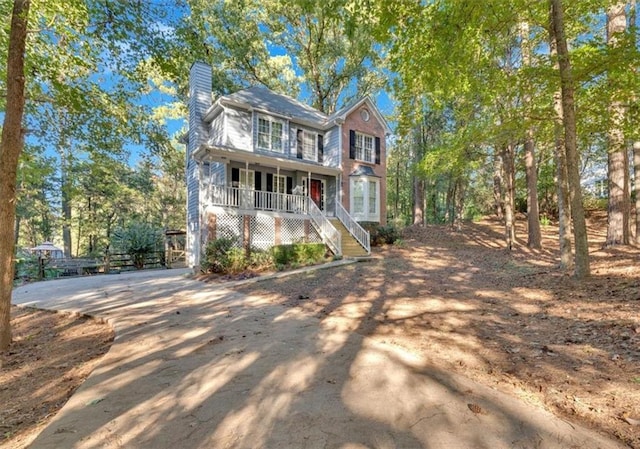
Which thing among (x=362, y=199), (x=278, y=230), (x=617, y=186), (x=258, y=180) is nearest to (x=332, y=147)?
(x=362, y=199)

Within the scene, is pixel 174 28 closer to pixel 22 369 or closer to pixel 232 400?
pixel 22 369

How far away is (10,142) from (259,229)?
836 centimetres

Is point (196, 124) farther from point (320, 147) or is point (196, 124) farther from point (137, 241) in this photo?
point (137, 241)

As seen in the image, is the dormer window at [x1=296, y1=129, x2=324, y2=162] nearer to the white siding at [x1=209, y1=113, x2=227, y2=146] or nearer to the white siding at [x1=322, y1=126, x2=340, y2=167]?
the white siding at [x1=322, y1=126, x2=340, y2=167]

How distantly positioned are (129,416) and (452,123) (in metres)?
22.8

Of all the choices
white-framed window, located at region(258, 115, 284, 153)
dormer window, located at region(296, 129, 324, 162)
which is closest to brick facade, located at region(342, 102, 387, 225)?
dormer window, located at region(296, 129, 324, 162)

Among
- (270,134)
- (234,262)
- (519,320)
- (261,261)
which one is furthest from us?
(270,134)

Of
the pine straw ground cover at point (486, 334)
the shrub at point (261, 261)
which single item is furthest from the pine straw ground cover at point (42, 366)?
the shrub at point (261, 261)

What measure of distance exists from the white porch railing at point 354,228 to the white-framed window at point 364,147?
369 centimetres

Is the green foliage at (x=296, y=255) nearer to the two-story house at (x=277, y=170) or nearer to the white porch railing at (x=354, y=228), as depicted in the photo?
the two-story house at (x=277, y=170)

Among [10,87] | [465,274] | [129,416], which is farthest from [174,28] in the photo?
A: [465,274]

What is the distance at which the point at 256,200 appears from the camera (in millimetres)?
12945

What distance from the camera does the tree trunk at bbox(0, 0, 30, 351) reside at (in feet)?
14.0

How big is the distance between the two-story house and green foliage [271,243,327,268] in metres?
1.33
